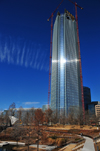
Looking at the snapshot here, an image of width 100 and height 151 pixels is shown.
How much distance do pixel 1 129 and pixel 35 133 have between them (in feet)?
162

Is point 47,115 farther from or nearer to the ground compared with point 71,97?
nearer to the ground

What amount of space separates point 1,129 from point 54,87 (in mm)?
128171

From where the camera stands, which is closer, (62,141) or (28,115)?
(62,141)

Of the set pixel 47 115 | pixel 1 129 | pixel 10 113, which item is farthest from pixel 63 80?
pixel 1 129

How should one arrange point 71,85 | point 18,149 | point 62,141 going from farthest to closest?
point 71,85 < point 62,141 < point 18,149

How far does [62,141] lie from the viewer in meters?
45.6

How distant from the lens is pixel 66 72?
655 ft

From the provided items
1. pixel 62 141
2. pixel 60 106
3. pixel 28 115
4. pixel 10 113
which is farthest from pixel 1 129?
pixel 60 106

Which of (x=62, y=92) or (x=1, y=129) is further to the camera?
(x=62, y=92)

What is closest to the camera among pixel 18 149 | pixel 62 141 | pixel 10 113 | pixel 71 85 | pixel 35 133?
pixel 35 133

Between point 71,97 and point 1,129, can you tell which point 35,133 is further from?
point 71,97

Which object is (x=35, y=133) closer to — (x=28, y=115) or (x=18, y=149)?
(x=18, y=149)

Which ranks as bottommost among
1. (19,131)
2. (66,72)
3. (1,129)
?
(1,129)

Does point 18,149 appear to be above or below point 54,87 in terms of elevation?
below
